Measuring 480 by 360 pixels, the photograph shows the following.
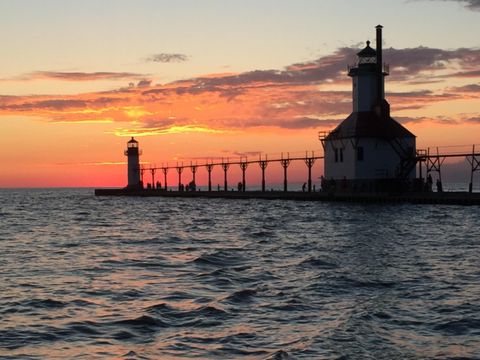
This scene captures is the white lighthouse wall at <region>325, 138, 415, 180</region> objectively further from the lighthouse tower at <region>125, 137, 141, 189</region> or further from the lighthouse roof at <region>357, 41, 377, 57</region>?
the lighthouse tower at <region>125, 137, 141, 189</region>

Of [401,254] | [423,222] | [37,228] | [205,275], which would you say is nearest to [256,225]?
[423,222]

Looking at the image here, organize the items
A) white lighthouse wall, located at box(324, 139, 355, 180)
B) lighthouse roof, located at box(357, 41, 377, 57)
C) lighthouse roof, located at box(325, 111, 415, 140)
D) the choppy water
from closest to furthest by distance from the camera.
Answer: the choppy water, lighthouse roof, located at box(325, 111, 415, 140), white lighthouse wall, located at box(324, 139, 355, 180), lighthouse roof, located at box(357, 41, 377, 57)

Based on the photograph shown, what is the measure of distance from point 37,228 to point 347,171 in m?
36.5

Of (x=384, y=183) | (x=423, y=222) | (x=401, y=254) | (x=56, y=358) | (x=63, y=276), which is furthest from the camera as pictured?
(x=384, y=183)

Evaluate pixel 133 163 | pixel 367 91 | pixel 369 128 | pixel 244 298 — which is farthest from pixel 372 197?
pixel 133 163

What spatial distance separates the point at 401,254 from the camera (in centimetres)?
2611

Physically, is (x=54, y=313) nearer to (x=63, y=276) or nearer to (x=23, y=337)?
(x=23, y=337)

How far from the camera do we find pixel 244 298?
17.3 metres

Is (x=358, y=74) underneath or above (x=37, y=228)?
above

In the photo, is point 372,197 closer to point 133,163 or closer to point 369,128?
point 369,128

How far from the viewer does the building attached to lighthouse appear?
2709 inches

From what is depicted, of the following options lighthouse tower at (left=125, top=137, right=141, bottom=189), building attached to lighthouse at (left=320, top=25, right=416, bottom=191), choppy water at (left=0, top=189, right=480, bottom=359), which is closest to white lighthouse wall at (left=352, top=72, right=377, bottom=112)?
building attached to lighthouse at (left=320, top=25, right=416, bottom=191)

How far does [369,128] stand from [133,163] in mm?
58670

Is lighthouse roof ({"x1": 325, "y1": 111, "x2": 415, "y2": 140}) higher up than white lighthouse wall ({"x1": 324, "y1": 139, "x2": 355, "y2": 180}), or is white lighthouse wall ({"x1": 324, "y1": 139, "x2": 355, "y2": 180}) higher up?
lighthouse roof ({"x1": 325, "y1": 111, "x2": 415, "y2": 140})
